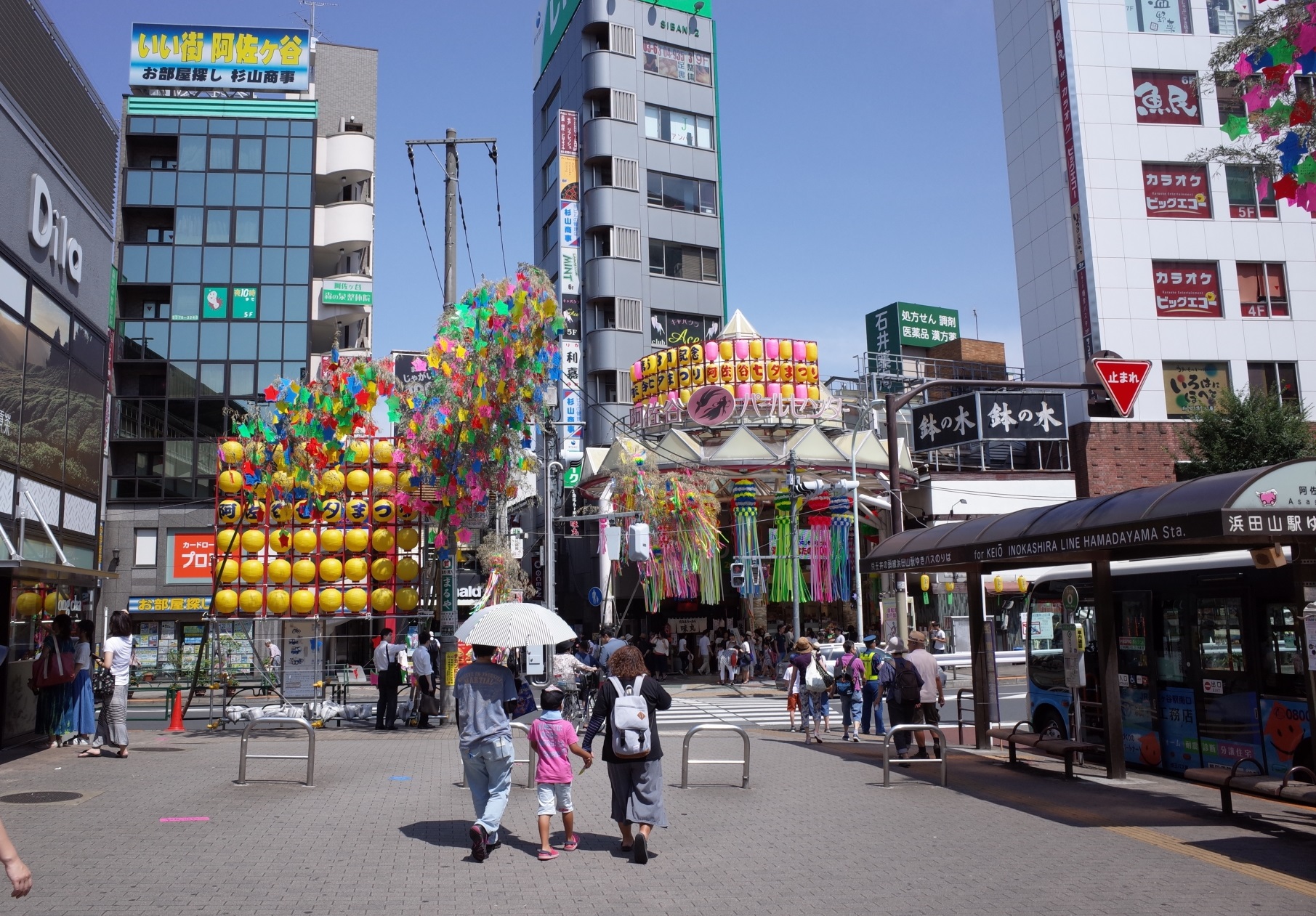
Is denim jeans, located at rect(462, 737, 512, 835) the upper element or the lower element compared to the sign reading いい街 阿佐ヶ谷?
lower

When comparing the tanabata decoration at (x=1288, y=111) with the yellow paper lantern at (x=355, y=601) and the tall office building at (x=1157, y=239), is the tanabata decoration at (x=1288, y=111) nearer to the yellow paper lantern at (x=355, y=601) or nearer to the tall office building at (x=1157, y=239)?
the yellow paper lantern at (x=355, y=601)

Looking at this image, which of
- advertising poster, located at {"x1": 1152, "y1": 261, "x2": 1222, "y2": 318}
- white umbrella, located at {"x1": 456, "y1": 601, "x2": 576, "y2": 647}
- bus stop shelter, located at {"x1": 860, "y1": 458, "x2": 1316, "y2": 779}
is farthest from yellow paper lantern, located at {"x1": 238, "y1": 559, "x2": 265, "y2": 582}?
advertising poster, located at {"x1": 1152, "y1": 261, "x2": 1222, "y2": 318}

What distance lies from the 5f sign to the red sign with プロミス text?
3772 centimetres

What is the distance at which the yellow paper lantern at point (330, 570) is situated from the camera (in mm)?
19219

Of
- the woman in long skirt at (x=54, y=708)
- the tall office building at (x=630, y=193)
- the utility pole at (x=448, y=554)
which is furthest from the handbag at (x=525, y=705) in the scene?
the tall office building at (x=630, y=193)

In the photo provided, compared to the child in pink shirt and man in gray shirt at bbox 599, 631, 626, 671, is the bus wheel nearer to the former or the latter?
man in gray shirt at bbox 599, 631, 626, 671

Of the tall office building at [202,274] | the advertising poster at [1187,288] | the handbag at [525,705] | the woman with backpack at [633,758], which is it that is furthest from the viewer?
the tall office building at [202,274]

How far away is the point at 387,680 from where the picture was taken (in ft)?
62.5

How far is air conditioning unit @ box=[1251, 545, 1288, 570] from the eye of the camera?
980 centimetres

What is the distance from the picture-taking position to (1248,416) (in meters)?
32.7

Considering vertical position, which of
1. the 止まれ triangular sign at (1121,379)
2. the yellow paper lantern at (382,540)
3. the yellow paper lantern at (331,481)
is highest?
the 止まれ triangular sign at (1121,379)

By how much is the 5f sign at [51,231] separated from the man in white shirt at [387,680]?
7.93 metres

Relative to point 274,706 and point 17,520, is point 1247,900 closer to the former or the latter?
point 17,520

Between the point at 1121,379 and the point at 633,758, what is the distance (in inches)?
460
